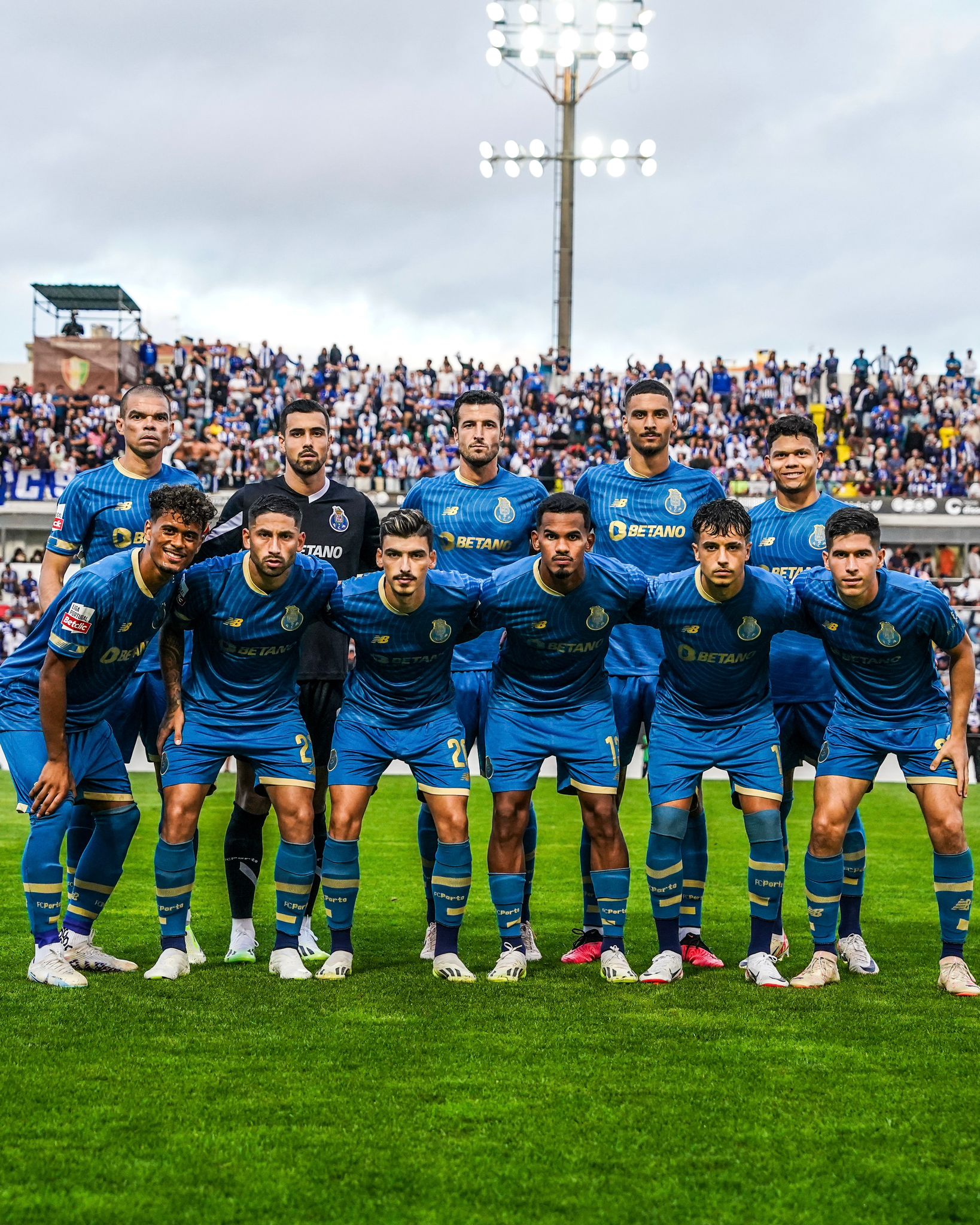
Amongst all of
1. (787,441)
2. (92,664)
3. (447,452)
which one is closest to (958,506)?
(447,452)

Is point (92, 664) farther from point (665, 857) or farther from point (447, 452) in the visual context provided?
point (447, 452)

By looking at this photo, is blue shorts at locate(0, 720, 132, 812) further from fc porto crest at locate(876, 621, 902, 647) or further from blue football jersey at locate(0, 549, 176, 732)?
fc porto crest at locate(876, 621, 902, 647)

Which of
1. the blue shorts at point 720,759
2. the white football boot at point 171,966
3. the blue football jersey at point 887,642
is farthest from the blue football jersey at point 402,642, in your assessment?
the blue football jersey at point 887,642

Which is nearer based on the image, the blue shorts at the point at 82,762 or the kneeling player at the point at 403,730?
the blue shorts at the point at 82,762

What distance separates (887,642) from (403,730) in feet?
7.35

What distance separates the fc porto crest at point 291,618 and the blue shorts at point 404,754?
529mm

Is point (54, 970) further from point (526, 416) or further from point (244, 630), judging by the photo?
point (526, 416)

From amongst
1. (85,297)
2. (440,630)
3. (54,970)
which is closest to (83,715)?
(54,970)

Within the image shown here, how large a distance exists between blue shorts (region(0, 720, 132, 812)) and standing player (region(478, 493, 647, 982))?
5.69ft

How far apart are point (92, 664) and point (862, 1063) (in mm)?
3574

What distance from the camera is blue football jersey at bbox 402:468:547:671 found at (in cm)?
695

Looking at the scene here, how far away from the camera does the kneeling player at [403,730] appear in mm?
6172

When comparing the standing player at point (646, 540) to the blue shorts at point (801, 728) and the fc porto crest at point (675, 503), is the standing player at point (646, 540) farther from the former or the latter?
the blue shorts at point (801, 728)

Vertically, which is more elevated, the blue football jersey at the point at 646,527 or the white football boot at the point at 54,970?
the blue football jersey at the point at 646,527
